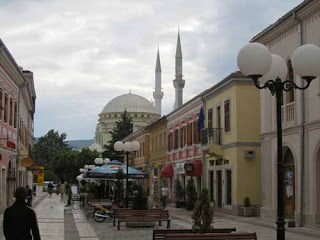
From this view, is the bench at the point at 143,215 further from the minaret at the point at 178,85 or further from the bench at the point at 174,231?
the minaret at the point at 178,85

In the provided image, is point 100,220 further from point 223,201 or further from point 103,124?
point 103,124

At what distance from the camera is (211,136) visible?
3109 centimetres

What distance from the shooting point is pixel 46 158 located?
401ft

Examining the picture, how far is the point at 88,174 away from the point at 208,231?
18.5 meters

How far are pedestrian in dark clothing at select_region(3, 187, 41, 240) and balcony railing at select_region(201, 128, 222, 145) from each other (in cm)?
2377

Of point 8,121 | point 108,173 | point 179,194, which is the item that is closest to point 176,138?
point 179,194

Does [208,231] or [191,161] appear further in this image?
[191,161]

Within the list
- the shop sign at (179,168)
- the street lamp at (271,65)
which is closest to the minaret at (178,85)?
the shop sign at (179,168)

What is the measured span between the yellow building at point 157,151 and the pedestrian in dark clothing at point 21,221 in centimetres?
3832

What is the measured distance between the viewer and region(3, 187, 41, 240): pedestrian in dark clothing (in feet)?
23.9

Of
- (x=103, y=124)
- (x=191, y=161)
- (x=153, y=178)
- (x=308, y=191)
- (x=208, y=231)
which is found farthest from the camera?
(x=103, y=124)

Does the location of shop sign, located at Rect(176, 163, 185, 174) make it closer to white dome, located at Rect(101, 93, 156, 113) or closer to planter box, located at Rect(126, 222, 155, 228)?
planter box, located at Rect(126, 222, 155, 228)

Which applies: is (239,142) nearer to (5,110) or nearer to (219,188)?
(219,188)

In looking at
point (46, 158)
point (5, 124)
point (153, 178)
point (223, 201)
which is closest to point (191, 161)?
point (223, 201)
